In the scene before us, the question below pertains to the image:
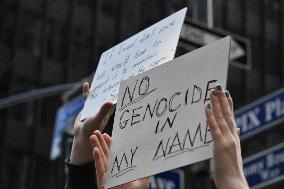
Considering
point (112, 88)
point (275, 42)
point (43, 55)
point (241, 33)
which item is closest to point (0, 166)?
point (43, 55)

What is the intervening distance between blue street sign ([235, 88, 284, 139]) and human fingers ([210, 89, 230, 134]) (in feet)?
17.9

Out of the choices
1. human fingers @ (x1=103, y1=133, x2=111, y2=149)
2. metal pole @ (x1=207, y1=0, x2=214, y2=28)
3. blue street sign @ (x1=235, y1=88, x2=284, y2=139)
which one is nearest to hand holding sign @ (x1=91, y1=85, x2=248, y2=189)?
A: human fingers @ (x1=103, y1=133, x2=111, y2=149)

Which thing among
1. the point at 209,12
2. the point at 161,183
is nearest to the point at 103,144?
the point at 209,12

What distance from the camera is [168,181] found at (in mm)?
8945

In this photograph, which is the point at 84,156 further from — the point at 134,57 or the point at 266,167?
the point at 266,167

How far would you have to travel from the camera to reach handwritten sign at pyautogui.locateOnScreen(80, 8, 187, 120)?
3.21 metres

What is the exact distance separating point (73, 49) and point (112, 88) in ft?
103

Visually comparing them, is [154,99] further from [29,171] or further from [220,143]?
[29,171]

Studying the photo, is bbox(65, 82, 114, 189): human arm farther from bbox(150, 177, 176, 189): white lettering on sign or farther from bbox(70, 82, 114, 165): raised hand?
bbox(150, 177, 176, 189): white lettering on sign

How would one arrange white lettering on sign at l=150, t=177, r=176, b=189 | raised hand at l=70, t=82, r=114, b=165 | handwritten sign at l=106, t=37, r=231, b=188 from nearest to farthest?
1. handwritten sign at l=106, t=37, r=231, b=188
2. raised hand at l=70, t=82, r=114, b=165
3. white lettering on sign at l=150, t=177, r=176, b=189

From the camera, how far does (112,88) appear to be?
3391 millimetres

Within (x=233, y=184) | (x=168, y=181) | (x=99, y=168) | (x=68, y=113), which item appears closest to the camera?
(x=233, y=184)

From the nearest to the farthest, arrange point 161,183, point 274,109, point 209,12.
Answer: point 209,12 → point 274,109 → point 161,183

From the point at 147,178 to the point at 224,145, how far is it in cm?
72
